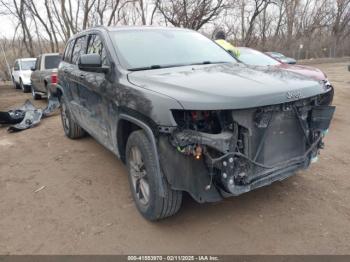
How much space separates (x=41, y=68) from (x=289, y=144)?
10.1 metres

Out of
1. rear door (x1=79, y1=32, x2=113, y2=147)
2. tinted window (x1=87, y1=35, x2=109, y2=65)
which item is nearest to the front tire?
rear door (x1=79, y1=32, x2=113, y2=147)

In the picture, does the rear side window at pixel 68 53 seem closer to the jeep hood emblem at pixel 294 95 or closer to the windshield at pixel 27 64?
the jeep hood emblem at pixel 294 95

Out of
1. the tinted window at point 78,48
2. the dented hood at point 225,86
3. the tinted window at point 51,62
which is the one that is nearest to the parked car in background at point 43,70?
the tinted window at point 51,62

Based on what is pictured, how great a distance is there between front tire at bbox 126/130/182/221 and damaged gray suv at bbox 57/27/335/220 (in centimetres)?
1

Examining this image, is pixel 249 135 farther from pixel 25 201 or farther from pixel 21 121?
pixel 21 121

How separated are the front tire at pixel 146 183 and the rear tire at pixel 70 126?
2.96 m

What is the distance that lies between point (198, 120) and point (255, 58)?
522cm

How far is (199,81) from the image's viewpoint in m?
3.03

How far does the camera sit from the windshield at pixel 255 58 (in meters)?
7.29

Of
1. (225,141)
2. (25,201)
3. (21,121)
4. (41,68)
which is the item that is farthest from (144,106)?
(41,68)

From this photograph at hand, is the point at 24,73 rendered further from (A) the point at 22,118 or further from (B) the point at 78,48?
(B) the point at 78,48

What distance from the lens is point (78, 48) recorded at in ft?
17.7

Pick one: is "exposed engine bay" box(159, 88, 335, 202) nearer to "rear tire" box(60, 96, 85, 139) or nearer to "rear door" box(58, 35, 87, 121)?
"rear door" box(58, 35, 87, 121)

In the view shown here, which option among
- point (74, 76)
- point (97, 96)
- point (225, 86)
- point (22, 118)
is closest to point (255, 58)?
point (74, 76)
